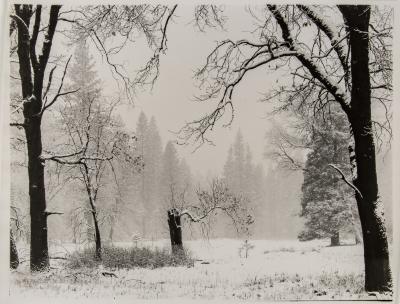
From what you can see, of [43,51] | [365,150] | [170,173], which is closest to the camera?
[365,150]

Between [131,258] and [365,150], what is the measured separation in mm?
2390

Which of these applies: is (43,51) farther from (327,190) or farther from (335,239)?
(335,239)

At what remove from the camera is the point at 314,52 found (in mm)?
5676

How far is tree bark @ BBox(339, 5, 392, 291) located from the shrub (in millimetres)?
1666

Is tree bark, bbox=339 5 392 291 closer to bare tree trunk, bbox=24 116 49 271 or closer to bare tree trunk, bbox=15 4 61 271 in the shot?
bare tree trunk, bbox=15 4 61 271

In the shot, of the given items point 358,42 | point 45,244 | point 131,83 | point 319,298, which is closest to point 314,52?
point 358,42

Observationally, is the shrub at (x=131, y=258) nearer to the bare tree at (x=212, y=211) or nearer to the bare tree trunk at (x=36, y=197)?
the bare tree at (x=212, y=211)

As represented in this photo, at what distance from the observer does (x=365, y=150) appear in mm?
5566

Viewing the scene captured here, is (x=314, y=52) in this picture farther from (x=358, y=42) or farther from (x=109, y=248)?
(x=109, y=248)

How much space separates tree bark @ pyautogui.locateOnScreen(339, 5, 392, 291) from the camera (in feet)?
18.3

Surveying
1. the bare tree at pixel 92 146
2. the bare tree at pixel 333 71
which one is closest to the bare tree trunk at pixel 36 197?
the bare tree at pixel 92 146

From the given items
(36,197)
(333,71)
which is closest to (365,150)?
(333,71)

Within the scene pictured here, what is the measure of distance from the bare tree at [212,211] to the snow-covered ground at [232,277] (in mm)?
124

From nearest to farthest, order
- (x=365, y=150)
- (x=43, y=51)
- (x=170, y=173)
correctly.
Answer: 1. (x=365, y=150)
2. (x=170, y=173)
3. (x=43, y=51)
